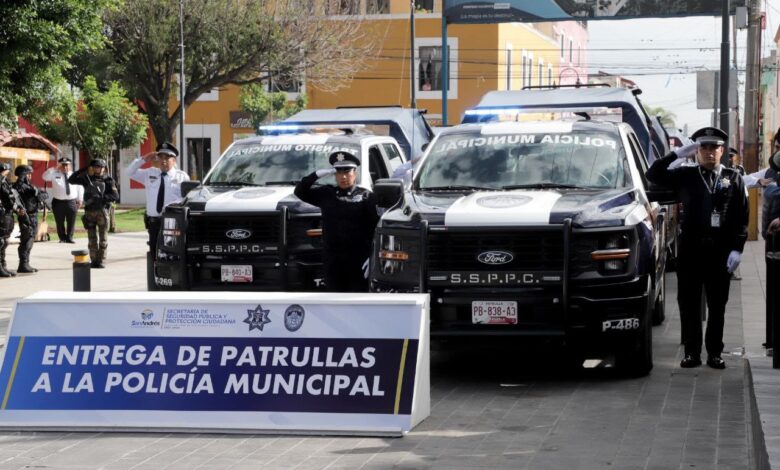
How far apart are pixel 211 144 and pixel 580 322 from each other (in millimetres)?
48336

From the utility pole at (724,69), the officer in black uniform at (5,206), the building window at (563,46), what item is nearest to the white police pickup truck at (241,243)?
the officer in black uniform at (5,206)

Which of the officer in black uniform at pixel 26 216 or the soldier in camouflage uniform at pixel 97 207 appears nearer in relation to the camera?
the officer in black uniform at pixel 26 216

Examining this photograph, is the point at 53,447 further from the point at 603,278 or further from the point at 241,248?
the point at 241,248

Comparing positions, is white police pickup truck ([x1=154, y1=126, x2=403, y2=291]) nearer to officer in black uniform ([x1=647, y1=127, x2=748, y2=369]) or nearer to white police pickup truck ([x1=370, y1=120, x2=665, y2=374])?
white police pickup truck ([x1=370, y1=120, x2=665, y2=374])

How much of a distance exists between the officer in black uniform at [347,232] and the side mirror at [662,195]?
237 centimetres

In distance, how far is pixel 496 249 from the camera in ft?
33.6

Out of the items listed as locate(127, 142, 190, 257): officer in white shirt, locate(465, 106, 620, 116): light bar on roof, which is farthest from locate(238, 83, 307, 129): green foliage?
locate(127, 142, 190, 257): officer in white shirt

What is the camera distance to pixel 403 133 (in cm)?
2162

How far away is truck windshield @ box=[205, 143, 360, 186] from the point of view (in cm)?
1534

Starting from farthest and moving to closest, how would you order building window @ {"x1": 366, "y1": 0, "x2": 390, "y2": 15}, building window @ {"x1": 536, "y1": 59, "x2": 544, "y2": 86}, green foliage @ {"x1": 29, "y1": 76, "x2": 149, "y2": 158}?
1. building window @ {"x1": 536, "y1": 59, "x2": 544, "y2": 86}
2. building window @ {"x1": 366, "y1": 0, "x2": 390, "y2": 15}
3. green foliage @ {"x1": 29, "y1": 76, "x2": 149, "y2": 158}

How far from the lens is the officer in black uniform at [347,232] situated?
11914mm

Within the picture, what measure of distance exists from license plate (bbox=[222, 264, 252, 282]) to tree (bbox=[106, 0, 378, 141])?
27.6m

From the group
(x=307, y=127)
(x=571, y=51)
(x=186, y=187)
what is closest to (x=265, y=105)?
(x=571, y=51)

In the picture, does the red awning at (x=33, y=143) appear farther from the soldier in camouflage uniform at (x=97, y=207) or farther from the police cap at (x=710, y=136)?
the police cap at (x=710, y=136)
